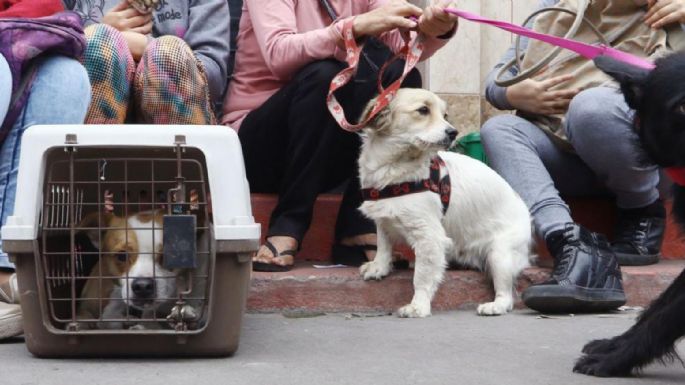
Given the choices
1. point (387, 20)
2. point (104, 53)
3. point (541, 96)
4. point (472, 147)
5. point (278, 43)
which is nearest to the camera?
point (104, 53)

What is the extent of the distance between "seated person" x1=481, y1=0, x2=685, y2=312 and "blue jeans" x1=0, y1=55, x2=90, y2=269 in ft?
5.53

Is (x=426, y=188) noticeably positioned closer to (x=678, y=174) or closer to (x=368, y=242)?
(x=368, y=242)

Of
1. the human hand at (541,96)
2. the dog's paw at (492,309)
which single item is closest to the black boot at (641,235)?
the human hand at (541,96)

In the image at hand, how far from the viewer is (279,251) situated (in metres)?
3.90

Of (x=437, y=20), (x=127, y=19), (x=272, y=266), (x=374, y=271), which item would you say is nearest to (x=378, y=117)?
(x=437, y=20)

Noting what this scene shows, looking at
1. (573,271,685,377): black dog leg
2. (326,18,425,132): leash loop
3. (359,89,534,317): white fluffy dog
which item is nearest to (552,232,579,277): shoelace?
(359,89,534,317): white fluffy dog

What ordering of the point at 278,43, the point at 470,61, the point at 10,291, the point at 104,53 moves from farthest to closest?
the point at 470,61
the point at 278,43
the point at 104,53
the point at 10,291

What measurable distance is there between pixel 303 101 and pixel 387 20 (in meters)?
0.44

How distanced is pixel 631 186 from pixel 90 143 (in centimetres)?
224

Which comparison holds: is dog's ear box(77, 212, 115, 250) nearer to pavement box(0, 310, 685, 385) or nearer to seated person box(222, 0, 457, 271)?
pavement box(0, 310, 685, 385)

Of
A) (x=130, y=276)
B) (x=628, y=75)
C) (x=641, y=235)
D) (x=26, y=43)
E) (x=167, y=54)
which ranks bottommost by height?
(x=641, y=235)

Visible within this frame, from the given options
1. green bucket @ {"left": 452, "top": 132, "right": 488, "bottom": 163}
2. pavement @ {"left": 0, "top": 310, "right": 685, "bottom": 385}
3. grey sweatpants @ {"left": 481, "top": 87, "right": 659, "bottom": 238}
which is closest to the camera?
pavement @ {"left": 0, "top": 310, "right": 685, "bottom": 385}

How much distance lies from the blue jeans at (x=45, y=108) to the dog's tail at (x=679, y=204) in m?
1.76

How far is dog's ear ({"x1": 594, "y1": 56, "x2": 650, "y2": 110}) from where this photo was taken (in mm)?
2795
